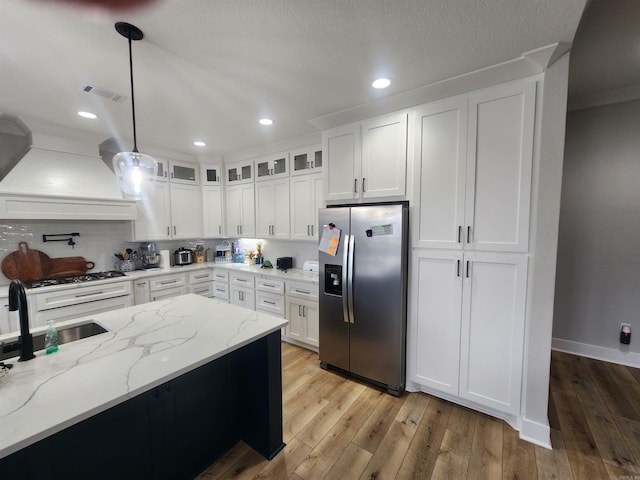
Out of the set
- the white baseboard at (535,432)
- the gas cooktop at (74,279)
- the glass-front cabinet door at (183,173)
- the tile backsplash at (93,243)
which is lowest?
the white baseboard at (535,432)

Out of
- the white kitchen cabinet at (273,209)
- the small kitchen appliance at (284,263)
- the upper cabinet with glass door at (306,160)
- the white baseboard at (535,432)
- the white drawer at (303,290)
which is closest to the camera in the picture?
the white baseboard at (535,432)

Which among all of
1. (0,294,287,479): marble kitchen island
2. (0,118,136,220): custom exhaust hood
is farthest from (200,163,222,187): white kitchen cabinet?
(0,294,287,479): marble kitchen island

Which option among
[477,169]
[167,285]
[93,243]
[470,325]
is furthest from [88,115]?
[470,325]

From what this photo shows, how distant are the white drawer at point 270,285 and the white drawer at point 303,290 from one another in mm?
122

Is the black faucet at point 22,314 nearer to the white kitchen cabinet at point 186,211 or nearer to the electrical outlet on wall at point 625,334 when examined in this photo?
the white kitchen cabinet at point 186,211

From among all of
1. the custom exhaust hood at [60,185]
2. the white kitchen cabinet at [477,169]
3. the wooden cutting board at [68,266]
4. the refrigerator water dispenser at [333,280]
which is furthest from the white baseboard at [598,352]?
the wooden cutting board at [68,266]

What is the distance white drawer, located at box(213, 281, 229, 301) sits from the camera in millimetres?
3932

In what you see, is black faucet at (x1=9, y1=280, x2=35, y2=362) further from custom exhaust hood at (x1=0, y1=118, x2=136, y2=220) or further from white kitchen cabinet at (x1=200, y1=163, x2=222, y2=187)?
white kitchen cabinet at (x1=200, y1=163, x2=222, y2=187)

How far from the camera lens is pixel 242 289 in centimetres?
372

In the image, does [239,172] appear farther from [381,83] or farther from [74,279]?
[381,83]

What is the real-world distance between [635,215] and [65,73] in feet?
16.1

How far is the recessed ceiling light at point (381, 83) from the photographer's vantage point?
76.2 inches

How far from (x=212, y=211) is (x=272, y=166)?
1.31 meters

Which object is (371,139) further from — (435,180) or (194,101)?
(194,101)
